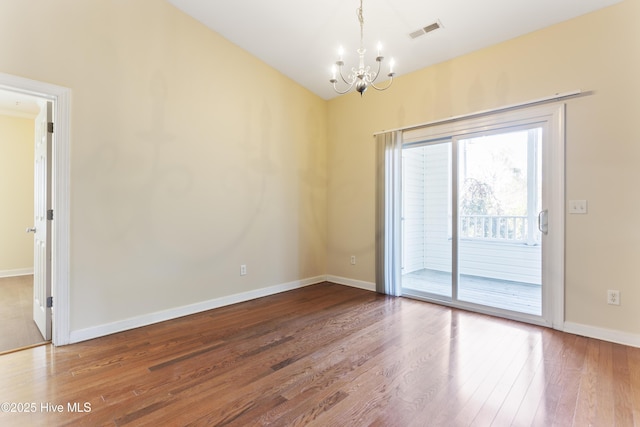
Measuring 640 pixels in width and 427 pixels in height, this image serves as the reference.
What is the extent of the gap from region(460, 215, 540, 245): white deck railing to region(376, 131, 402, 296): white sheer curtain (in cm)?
86

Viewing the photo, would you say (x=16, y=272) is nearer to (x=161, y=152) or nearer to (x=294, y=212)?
(x=161, y=152)

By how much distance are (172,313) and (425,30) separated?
4.14m

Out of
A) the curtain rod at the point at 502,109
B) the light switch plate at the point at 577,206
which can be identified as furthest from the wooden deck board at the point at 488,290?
the curtain rod at the point at 502,109

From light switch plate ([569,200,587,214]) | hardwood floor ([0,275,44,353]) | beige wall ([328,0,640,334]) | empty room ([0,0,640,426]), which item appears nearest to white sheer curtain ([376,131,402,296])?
empty room ([0,0,640,426])

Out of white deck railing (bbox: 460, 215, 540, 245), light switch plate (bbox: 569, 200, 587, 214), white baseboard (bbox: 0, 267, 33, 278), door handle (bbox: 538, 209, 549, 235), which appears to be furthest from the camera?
white baseboard (bbox: 0, 267, 33, 278)

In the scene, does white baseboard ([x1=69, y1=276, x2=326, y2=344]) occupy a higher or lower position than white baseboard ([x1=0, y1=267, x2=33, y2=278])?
lower

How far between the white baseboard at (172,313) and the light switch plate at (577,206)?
346 centimetres

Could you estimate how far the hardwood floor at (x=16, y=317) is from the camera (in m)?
2.62

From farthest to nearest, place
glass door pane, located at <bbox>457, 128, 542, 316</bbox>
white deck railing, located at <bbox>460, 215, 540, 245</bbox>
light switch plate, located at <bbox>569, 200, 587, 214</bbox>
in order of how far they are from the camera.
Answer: white deck railing, located at <bbox>460, 215, 540, 245</bbox>
glass door pane, located at <bbox>457, 128, 542, 316</bbox>
light switch plate, located at <bbox>569, 200, 587, 214</bbox>

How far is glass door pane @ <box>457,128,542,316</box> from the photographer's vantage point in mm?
3355

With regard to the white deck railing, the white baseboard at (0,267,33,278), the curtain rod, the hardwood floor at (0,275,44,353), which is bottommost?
the hardwood floor at (0,275,44,353)

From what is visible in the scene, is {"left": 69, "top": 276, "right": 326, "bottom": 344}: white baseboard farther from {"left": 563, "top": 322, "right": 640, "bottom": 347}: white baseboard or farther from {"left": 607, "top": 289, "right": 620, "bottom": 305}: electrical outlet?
{"left": 607, "top": 289, "right": 620, "bottom": 305}: electrical outlet

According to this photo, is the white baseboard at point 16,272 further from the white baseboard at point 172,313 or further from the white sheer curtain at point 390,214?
the white sheer curtain at point 390,214

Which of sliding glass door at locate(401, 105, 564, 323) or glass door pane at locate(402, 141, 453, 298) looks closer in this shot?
sliding glass door at locate(401, 105, 564, 323)
